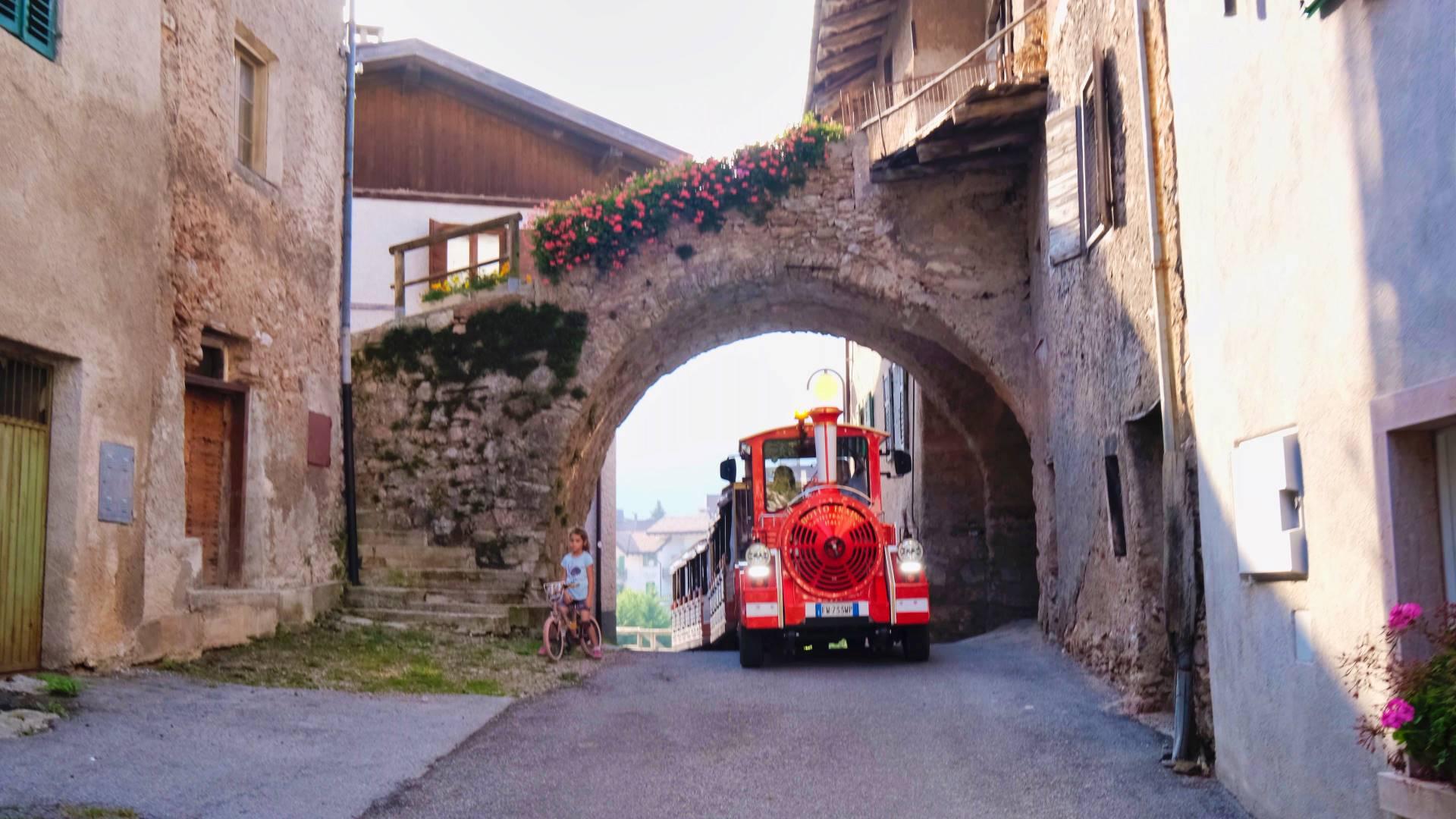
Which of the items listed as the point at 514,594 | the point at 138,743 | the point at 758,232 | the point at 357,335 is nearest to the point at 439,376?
the point at 357,335

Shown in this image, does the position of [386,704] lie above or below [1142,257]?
below

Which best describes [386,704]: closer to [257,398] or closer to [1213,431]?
[257,398]

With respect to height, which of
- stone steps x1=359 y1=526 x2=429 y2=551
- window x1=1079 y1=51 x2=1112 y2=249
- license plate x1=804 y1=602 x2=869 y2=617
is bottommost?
license plate x1=804 y1=602 x2=869 y2=617

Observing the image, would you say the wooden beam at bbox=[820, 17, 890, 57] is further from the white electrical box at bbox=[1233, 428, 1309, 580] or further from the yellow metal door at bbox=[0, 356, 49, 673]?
the white electrical box at bbox=[1233, 428, 1309, 580]

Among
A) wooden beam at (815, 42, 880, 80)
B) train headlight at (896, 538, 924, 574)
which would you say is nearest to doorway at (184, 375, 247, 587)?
train headlight at (896, 538, 924, 574)

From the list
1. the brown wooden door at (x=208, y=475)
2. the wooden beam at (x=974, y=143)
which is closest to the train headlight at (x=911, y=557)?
the wooden beam at (x=974, y=143)

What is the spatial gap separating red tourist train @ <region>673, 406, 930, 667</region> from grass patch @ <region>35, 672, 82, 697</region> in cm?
505

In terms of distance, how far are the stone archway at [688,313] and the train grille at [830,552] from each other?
294 cm

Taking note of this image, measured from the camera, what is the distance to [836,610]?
10.4 meters

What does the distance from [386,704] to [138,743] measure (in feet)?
6.49

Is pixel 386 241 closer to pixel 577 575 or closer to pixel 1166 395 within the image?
pixel 577 575

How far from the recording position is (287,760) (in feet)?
19.1

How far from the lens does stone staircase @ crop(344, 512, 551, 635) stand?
1128cm

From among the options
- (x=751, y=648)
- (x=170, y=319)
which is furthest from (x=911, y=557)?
(x=170, y=319)
